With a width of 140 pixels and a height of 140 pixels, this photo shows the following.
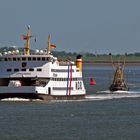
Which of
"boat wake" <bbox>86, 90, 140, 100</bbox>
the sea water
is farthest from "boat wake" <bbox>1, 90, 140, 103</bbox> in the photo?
the sea water

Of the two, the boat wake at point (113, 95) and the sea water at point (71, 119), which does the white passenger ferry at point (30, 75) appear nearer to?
the sea water at point (71, 119)

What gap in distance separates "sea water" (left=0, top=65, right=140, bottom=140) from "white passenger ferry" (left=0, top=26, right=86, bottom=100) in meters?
1.16

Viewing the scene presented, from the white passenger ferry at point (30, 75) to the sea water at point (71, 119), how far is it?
116 centimetres

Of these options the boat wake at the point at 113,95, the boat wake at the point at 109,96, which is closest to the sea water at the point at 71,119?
the boat wake at the point at 109,96

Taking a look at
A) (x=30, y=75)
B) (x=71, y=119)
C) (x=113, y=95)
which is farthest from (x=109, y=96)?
(x=71, y=119)

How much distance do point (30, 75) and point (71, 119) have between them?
2262 cm

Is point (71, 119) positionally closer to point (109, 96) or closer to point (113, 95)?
point (109, 96)

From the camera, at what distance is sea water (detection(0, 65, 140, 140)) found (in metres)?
81.1

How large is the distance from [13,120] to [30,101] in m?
22.5

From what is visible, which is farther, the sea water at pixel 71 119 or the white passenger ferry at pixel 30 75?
the white passenger ferry at pixel 30 75

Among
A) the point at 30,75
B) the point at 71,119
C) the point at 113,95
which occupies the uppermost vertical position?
the point at 30,75

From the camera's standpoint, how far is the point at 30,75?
11612 cm

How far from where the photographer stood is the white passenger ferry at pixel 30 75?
376 feet

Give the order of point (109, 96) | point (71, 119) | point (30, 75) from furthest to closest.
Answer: point (109, 96) < point (30, 75) < point (71, 119)
